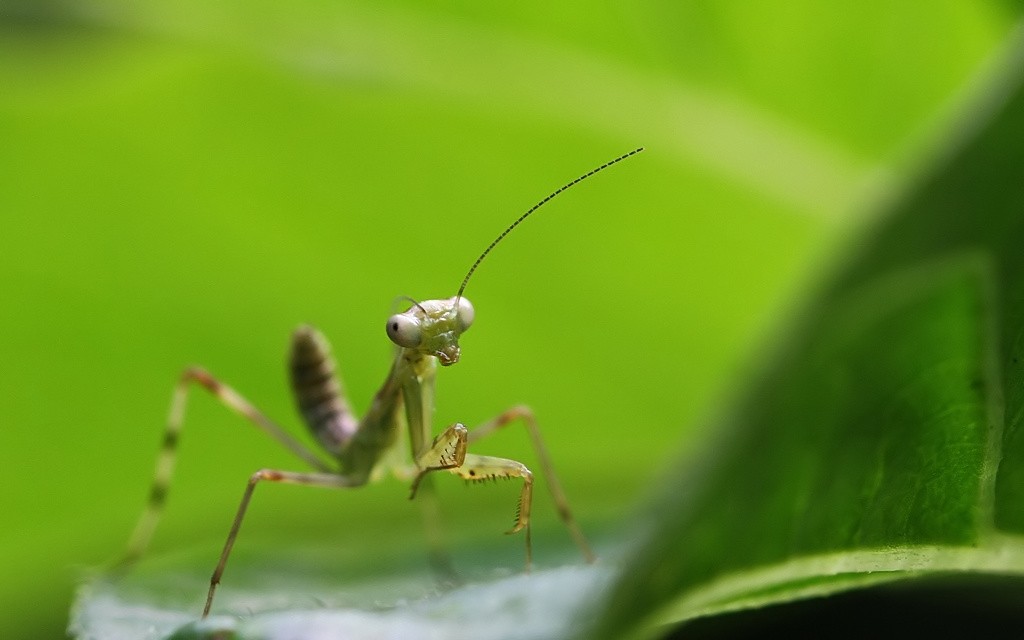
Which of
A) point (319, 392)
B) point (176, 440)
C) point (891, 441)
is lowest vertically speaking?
point (891, 441)

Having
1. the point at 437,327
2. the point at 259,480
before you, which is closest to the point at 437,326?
the point at 437,327

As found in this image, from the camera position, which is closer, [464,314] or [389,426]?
[464,314]

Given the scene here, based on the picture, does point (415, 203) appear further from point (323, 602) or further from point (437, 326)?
point (323, 602)

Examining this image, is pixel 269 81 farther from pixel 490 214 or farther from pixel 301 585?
pixel 301 585

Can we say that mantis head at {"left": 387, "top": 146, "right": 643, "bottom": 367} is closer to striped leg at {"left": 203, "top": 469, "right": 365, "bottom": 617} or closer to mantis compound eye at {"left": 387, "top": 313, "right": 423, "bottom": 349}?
mantis compound eye at {"left": 387, "top": 313, "right": 423, "bottom": 349}

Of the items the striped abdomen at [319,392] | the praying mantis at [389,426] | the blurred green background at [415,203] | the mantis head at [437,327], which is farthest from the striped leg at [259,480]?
the mantis head at [437,327]

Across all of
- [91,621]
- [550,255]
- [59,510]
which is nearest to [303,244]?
[550,255]
